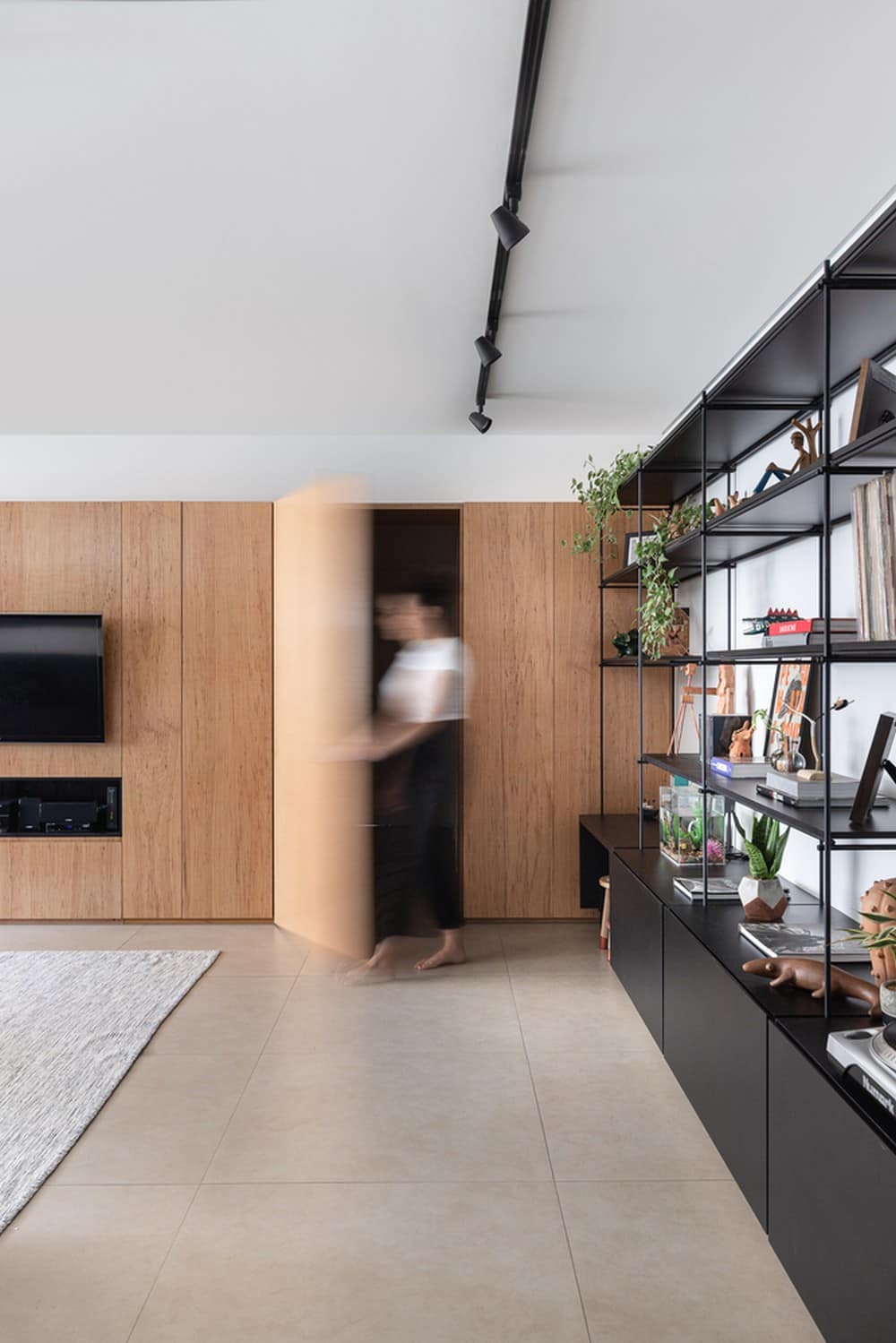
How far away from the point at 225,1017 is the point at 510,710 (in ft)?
6.91

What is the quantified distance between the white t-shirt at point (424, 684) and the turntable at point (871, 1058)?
101 inches

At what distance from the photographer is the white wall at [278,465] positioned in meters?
5.46

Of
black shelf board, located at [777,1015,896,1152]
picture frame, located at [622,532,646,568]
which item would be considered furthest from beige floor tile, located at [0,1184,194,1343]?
picture frame, located at [622,532,646,568]

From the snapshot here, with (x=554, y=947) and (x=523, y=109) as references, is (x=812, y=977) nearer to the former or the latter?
(x=523, y=109)

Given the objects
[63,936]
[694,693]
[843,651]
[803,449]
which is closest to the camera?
[843,651]

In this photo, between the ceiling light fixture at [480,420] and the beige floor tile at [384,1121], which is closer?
the beige floor tile at [384,1121]

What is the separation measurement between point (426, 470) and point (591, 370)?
1.49 metres

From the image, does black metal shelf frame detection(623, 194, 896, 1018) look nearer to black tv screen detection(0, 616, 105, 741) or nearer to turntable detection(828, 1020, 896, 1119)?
turntable detection(828, 1020, 896, 1119)

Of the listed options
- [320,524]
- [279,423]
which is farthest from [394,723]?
[279,423]

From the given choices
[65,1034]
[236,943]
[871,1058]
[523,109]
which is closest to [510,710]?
[236,943]

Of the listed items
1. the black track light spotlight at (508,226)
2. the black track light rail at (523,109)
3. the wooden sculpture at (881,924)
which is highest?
the black track light rail at (523,109)

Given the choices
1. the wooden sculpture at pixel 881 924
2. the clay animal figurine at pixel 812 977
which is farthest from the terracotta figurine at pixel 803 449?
the clay animal figurine at pixel 812 977

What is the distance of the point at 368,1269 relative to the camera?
2.06 meters

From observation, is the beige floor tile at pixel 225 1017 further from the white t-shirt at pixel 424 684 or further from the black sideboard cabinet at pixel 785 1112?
the black sideboard cabinet at pixel 785 1112
